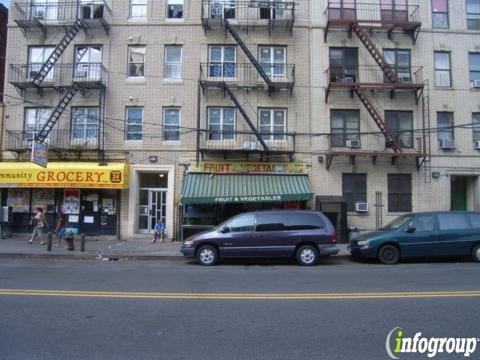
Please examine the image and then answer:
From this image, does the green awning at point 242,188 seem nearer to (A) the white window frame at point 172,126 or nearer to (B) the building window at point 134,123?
(A) the white window frame at point 172,126

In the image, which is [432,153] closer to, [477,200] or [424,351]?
[477,200]

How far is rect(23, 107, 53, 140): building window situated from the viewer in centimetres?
1975

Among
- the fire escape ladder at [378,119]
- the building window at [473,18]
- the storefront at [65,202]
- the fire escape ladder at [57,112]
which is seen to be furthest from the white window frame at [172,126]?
the building window at [473,18]

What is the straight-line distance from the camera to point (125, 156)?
63.8 ft

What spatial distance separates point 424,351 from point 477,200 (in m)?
17.5

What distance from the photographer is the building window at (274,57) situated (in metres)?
20.0

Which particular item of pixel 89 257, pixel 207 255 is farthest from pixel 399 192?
pixel 89 257

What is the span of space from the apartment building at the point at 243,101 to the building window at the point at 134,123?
73mm

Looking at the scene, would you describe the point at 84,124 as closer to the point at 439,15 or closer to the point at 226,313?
the point at 226,313

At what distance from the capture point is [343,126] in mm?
19844

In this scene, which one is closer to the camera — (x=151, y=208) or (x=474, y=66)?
(x=151, y=208)

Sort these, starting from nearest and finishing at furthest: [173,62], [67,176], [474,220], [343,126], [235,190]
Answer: [474,220], [235,190], [67,176], [343,126], [173,62]

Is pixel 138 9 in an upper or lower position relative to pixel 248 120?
upper

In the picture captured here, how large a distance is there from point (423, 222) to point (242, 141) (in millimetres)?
8960
